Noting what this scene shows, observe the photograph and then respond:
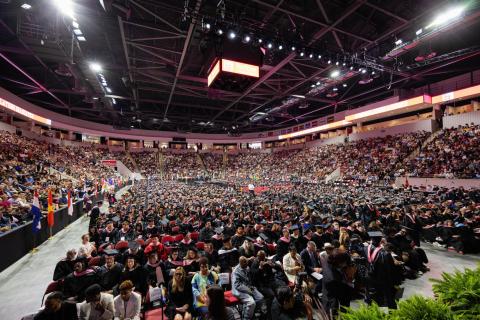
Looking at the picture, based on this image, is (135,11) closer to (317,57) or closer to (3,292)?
(317,57)

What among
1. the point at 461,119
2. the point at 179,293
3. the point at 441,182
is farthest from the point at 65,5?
the point at 461,119

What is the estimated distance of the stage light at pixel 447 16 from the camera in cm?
854

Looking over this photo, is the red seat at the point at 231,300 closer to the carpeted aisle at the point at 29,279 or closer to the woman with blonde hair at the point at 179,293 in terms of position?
the woman with blonde hair at the point at 179,293

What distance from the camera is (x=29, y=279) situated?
5.99 m

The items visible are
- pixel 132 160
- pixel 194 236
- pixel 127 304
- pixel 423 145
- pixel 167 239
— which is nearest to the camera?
pixel 127 304

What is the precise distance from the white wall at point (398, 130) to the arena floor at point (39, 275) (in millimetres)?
19840

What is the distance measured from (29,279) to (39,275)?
25 cm

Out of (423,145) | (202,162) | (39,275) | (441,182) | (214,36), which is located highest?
(214,36)

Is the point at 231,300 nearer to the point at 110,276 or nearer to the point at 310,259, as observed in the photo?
the point at 310,259

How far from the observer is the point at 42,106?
93.3ft

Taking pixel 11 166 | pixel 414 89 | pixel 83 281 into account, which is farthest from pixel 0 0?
pixel 414 89

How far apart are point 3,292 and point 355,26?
56.1ft

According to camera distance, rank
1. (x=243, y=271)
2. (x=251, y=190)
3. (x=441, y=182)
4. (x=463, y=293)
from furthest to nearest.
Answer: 1. (x=251, y=190)
2. (x=441, y=182)
3. (x=243, y=271)
4. (x=463, y=293)

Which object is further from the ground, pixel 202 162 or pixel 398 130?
pixel 398 130
